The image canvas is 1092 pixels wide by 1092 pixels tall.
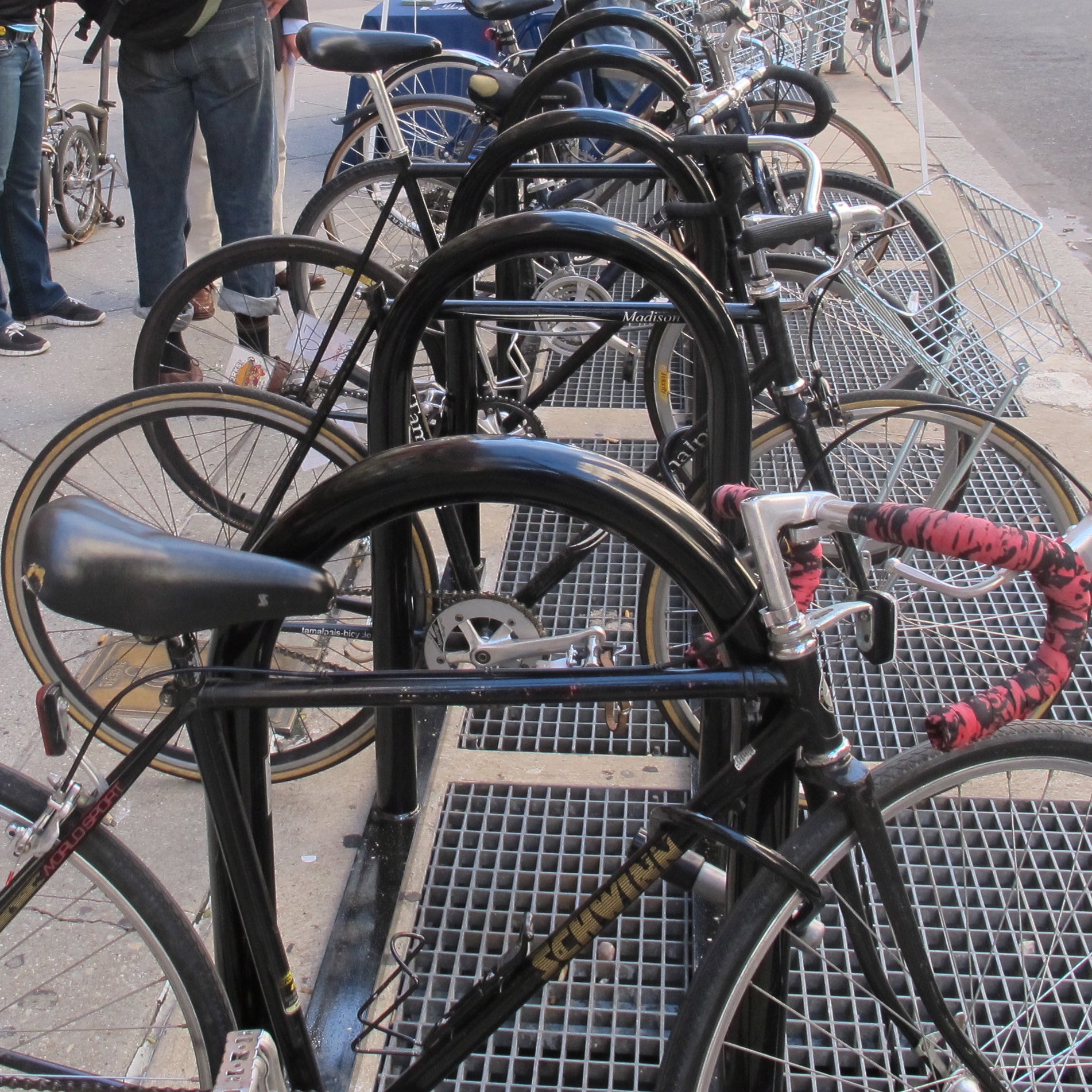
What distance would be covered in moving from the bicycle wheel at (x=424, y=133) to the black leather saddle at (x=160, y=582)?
340 centimetres

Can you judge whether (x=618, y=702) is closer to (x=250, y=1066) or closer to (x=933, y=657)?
(x=250, y=1066)

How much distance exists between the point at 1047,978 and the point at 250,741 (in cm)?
152

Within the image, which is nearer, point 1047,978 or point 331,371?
point 1047,978

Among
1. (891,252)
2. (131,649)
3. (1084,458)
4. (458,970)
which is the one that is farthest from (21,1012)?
(891,252)

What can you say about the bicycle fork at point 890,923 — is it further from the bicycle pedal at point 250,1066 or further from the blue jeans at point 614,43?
the blue jeans at point 614,43

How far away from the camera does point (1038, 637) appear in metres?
3.04

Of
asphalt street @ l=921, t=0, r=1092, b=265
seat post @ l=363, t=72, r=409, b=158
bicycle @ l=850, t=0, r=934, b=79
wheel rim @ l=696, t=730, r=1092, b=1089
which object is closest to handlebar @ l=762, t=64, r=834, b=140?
seat post @ l=363, t=72, r=409, b=158

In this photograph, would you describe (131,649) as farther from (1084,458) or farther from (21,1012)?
(1084,458)

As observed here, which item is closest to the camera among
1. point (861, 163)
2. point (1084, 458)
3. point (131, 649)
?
point (131, 649)

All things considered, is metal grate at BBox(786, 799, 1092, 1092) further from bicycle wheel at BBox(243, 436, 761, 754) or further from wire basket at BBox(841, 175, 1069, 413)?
wire basket at BBox(841, 175, 1069, 413)

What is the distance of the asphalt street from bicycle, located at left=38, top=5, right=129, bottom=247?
5415mm

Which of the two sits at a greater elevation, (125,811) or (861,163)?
(861,163)

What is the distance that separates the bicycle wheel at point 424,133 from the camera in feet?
15.9

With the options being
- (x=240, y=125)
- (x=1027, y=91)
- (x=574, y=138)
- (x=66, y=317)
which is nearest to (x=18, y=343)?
(x=66, y=317)
